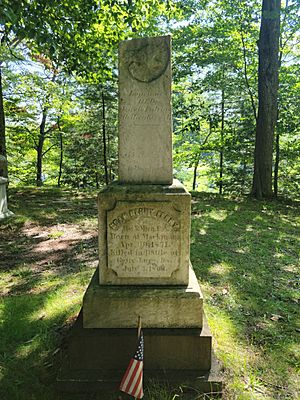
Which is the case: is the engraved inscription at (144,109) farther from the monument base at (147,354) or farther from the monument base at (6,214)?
the monument base at (6,214)

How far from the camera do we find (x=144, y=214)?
2.41 m

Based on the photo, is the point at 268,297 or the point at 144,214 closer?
the point at 144,214

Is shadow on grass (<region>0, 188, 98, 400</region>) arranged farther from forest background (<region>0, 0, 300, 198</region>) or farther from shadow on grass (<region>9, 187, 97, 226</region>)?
forest background (<region>0, 0, 300, 198</region>)

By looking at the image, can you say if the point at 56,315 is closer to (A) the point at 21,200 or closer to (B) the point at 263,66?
(A) the point at 21,200

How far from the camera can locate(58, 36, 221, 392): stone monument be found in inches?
91.1

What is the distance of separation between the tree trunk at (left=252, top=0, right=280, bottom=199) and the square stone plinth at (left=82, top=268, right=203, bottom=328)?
8.31 meters

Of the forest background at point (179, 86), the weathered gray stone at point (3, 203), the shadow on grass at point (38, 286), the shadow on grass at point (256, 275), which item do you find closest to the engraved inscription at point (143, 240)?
the shadow on grass at point (38, 286)

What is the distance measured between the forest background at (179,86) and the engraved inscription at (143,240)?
4.37 metres

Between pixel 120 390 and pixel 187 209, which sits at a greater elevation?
pixel 187 209

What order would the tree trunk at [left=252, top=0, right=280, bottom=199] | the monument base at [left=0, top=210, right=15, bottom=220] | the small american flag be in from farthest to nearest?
the tree trunk at [left=252, top=0, right=280, bottom=199]
the monument base at [left=0, top=210, right=15, bottom=220]
the small american flag

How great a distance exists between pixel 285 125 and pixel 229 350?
9422 millimetres

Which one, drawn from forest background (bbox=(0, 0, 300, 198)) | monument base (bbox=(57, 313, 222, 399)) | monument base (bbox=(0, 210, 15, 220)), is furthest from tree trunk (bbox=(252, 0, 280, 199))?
monument base (bbox=(57, 313, 222, 399))

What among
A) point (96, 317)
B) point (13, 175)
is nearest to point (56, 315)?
point (96, 317)

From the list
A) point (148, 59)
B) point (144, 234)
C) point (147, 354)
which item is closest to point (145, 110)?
point (148, 59)
